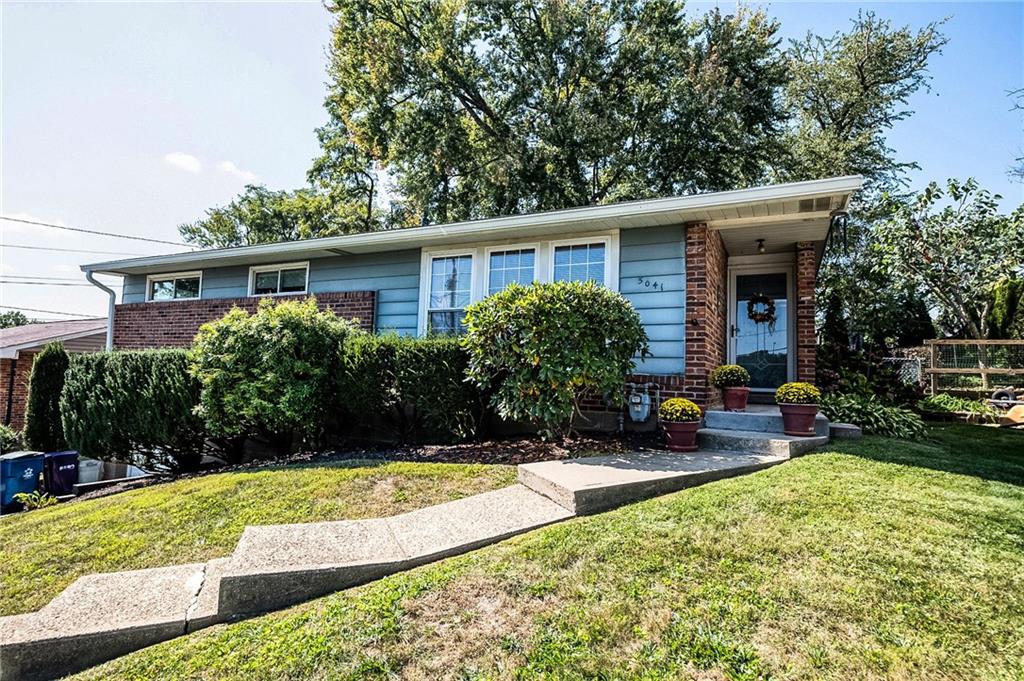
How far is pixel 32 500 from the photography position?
5.54 metres

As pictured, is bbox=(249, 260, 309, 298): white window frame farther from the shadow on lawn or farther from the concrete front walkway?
the shadow on lawn

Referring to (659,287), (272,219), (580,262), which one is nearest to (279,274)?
(580,262)

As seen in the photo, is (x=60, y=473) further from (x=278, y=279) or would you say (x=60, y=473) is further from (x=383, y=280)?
(x=383, y=280)

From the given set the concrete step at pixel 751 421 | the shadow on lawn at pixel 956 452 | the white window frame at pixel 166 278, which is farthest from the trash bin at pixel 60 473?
the shadow on lawn at pixel 956 452

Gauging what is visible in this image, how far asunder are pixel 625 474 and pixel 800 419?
8.34 ft

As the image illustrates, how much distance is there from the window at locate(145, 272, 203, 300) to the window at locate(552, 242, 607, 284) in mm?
7491

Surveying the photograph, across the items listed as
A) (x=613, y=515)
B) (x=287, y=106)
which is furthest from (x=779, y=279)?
(x=287, y=106)

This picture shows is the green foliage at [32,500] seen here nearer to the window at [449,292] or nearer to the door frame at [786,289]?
the window at [449,292]

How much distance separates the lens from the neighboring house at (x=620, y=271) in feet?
18.9

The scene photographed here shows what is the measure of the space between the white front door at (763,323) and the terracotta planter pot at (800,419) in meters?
2.53

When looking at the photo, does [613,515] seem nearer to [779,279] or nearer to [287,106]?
[779,279]

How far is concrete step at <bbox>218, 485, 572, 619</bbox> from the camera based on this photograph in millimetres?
2420

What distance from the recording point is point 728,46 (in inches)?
539

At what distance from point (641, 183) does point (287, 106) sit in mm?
9845
